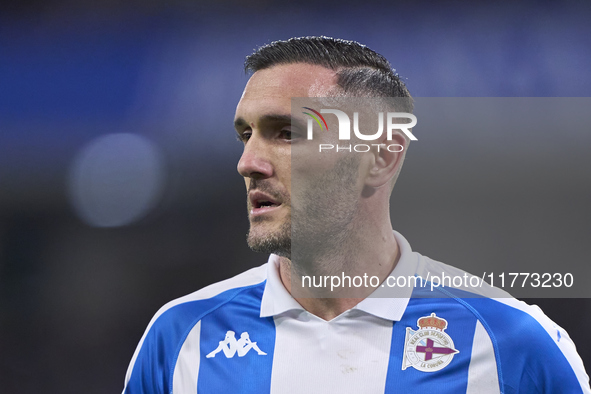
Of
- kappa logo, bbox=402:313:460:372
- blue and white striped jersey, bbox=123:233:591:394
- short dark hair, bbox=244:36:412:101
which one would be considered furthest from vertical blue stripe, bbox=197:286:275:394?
short dark hair, bbox=244:36:412:101

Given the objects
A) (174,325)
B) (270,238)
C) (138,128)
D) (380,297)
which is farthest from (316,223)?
(138,128)

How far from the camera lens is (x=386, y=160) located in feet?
4.77

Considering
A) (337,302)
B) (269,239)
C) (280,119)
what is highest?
(280,119)

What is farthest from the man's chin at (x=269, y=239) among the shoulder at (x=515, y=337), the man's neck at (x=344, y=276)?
the shoulder at (x=515, y=337)

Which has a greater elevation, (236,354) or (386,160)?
(386,160)

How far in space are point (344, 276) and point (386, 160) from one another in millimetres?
343

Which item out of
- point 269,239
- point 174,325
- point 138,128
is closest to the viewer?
point 269,239

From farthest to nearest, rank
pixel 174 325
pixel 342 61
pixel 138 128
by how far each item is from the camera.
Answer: pixel 138 128 → pixel 174 325 → pixel 342 61

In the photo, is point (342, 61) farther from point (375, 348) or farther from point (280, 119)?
point (375, 348)

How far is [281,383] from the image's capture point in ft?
4.48

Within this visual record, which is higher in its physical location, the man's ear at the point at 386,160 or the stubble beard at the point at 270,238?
the man's ear at the point at 386,160

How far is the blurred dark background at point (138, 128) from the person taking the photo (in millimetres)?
2008

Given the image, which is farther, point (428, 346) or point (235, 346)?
point (235, 346)

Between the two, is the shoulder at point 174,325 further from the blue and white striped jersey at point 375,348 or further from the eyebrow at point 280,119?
the eyebrow at point 280,119
